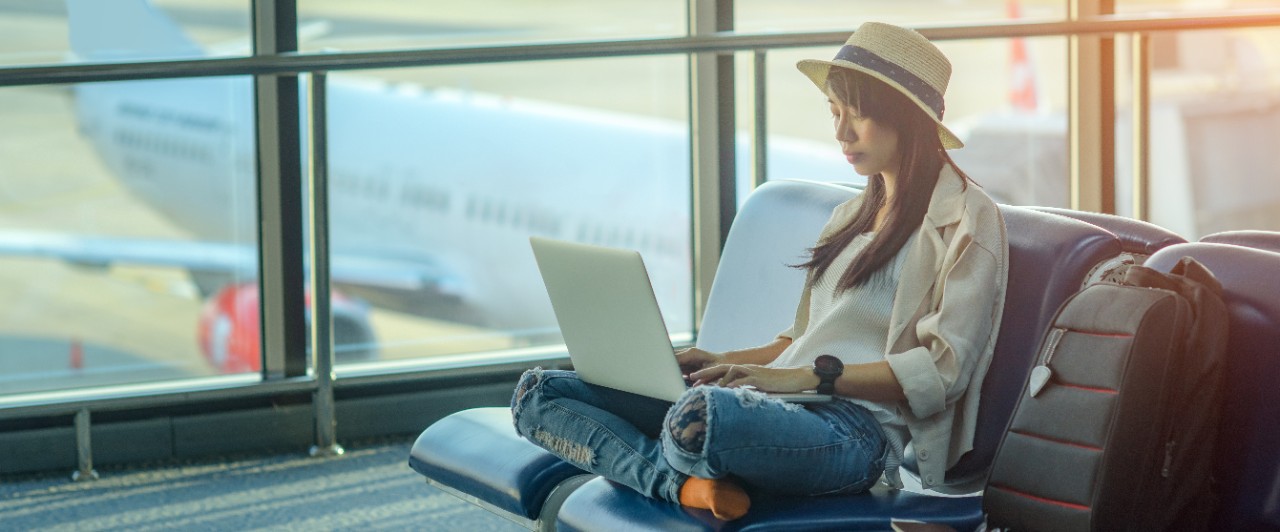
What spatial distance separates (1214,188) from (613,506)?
9760 millimetres

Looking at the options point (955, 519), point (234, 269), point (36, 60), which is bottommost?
point (955, 519)

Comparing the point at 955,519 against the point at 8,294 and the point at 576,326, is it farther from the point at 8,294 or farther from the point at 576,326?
the point at 8,294

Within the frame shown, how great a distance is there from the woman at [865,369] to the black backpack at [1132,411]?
22 cm

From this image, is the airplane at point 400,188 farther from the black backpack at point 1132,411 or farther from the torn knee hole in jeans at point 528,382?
the black backpack at point 1132,411

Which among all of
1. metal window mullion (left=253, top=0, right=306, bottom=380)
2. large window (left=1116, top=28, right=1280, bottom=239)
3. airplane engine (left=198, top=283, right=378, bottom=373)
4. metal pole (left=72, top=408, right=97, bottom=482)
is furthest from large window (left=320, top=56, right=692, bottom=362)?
large window (left=1116, top=28, right=1280, bottom=239)

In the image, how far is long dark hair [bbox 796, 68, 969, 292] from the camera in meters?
2.00

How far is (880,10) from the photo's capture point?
13.7 ft

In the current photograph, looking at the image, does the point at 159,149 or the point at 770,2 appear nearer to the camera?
the point at 770,2

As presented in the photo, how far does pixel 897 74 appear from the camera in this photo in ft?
6.45

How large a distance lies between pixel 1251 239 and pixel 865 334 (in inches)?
20.5

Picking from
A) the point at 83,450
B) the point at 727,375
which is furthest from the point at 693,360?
the point at 83,450

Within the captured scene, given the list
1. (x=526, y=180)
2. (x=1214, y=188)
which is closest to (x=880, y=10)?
(x=526, y=180)

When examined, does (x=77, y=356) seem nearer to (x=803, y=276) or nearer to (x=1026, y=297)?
(x=803, y=276)

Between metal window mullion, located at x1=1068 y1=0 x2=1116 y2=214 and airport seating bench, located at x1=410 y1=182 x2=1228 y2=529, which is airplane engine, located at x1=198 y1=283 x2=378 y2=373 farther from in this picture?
metal window mullion, located at x1=1068 y1=0 x2=1116 y2=214
